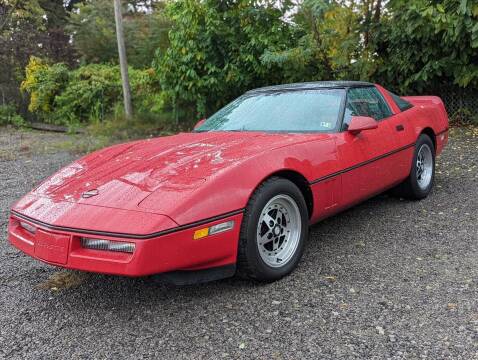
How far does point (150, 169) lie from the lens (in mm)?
2867

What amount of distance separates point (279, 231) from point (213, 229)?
0.59 m

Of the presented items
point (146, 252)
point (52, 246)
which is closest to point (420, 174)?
point (146, 252)

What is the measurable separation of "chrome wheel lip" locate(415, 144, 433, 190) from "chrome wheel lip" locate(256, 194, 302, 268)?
2.05 meters

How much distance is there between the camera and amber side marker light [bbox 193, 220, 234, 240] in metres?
2.42

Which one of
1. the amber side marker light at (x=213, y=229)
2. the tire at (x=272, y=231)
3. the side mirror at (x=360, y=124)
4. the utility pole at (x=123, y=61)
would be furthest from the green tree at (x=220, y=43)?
the amber side marker light at (x=213, y=229)

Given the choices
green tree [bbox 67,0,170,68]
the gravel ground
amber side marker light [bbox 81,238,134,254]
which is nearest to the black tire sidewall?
the gravel ground

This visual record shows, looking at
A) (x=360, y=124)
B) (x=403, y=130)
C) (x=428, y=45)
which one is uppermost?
(x=428, y=45)

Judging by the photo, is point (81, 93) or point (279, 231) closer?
point (279, 231)

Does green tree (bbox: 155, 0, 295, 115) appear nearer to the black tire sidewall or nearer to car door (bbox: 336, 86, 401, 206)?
the black tire sidewall

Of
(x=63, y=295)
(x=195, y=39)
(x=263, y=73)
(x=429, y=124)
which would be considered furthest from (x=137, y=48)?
(x=63, y=295)

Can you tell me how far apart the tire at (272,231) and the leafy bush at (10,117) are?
12.6 metres

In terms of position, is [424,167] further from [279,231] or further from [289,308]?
[289,308]

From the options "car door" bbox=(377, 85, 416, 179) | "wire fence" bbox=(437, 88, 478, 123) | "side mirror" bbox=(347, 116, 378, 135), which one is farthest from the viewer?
"wire fence" bbox=(437, 88, 478, 123)

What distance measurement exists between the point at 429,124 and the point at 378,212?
112 centimetres
